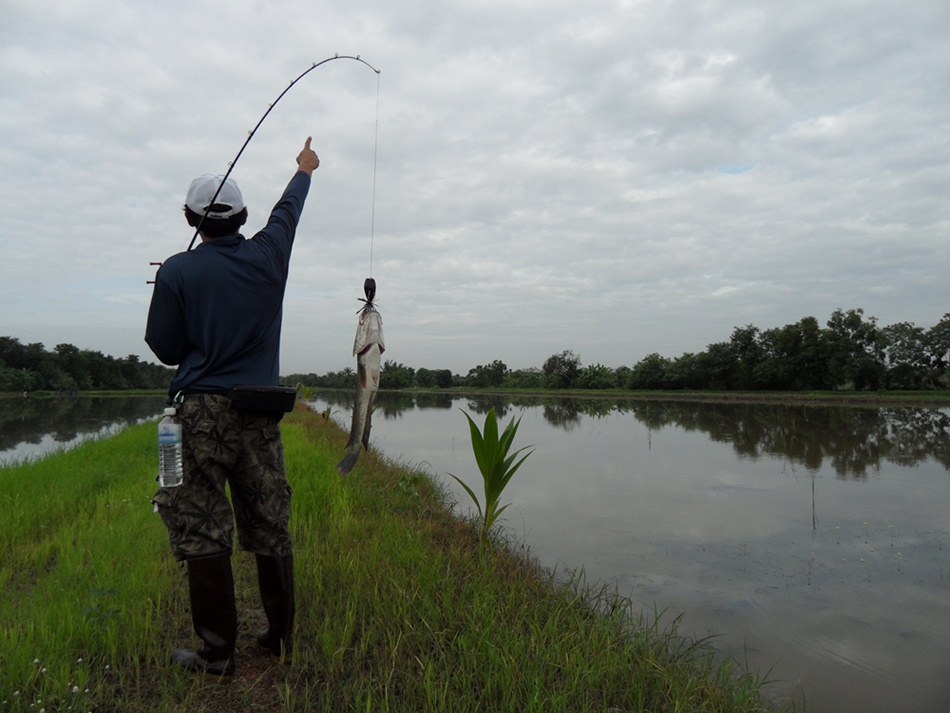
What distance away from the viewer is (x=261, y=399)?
7.04ft

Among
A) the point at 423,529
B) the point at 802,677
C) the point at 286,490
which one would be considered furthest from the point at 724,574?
the point at 286,490

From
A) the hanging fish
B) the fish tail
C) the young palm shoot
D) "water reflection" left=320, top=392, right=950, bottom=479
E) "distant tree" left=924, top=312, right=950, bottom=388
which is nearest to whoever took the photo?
the hanging fish

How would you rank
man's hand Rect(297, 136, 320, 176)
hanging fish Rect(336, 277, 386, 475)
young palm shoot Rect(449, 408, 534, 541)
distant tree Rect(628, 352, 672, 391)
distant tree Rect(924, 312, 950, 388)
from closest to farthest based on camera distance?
1. man's hand Rect(297, 136, 320, 176)
2. hanging fish Rect(336, 277, 386, 475)
3. young palm shoot Rect(449, 408, 534, 541)
4. distant tree Rect(924, 312, 950, 388)
5. distant tree Rect(628, 352, 672, 391)

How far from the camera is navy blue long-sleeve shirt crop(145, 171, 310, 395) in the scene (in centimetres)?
213

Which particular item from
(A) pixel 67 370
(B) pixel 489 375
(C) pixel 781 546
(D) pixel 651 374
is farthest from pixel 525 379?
(C) pixel 781 546

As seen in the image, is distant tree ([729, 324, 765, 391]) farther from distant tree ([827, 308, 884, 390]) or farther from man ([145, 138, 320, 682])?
man ([145, 138, 320, 682])

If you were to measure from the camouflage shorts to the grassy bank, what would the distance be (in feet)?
1.67

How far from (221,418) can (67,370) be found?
66.7 m

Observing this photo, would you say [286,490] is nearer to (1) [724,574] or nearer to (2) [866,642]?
(2) [866,642]

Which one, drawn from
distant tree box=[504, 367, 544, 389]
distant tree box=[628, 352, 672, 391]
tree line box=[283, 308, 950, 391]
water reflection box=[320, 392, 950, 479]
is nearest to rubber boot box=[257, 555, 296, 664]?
water reflection box=[320, 392, 950, 479]

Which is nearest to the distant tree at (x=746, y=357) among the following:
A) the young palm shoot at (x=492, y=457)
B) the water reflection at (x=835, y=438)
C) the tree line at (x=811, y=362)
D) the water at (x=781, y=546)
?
the tree line at (x=811, y=362)

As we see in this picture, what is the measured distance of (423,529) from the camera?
4602 millimetres

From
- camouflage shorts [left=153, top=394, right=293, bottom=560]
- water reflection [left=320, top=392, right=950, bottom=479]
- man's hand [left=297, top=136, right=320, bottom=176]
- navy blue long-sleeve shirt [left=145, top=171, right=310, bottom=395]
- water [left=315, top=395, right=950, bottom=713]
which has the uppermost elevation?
man's hand [left=297, top=136, right=320, bottom=176]

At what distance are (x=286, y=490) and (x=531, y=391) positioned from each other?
57.6 meters
